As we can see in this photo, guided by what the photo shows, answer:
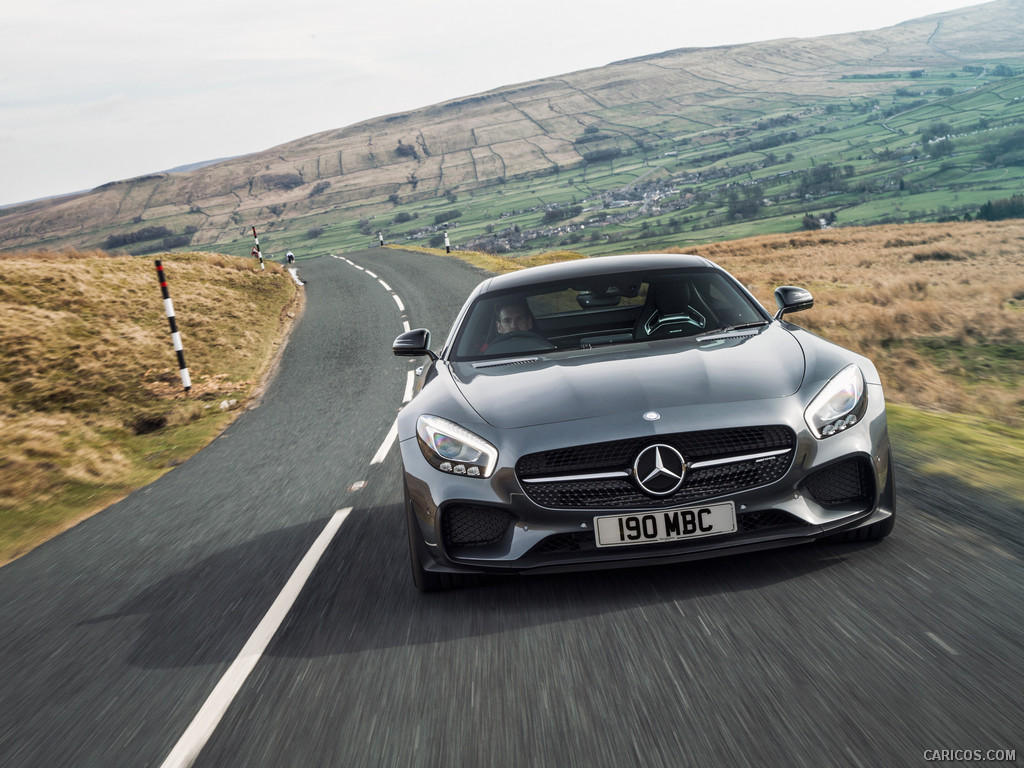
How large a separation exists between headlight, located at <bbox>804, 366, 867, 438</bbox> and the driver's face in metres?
2.02

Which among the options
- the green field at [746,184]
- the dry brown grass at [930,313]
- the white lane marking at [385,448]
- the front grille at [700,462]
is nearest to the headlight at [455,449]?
the front grille at [700,462]

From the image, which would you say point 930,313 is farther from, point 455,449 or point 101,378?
point 101,378

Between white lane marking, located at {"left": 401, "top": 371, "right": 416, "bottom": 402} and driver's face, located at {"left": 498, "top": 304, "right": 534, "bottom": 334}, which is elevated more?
driver's face, located at {"left": 498, "top": 304, "right": 534, "bottom": 334}

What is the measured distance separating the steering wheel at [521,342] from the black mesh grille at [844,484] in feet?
6.04

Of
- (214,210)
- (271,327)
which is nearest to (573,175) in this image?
(214,210)

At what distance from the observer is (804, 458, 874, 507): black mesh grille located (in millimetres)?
3475

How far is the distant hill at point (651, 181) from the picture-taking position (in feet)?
273

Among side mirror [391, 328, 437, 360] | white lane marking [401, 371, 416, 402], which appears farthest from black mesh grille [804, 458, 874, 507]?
white lane marking [401, 371, 416, 402]

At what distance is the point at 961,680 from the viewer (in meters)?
2.55

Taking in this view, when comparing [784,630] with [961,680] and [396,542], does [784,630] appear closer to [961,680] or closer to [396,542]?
[961,680]

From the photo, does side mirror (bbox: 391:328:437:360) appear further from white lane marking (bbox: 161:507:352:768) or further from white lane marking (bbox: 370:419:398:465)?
white lane marking (bbox: 370:419:398:465)

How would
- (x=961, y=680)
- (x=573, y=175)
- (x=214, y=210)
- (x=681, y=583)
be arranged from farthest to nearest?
(x=214, y=210) < (x=573, y=175) < (x=681, y=583) < (x=961, y=680)

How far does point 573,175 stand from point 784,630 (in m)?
152

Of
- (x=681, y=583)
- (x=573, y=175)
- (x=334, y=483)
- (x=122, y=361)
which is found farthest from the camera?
(x=573, y=175)
